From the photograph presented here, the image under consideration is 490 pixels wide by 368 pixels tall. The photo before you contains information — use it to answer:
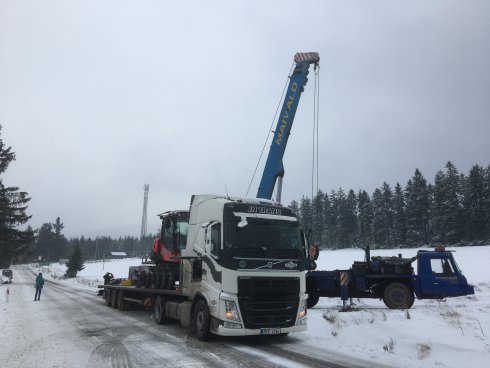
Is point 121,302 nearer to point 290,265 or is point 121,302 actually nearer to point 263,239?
point 263,239

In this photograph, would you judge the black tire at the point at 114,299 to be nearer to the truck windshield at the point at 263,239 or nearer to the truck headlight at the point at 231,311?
the truck headlight at the point at 231,311

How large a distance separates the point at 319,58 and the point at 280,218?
28.9ft

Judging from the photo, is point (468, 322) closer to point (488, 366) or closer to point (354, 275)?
point (488, 366)

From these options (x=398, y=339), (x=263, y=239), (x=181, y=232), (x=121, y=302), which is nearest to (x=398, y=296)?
(x=398, y=339)

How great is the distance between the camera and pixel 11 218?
38375 millimetres

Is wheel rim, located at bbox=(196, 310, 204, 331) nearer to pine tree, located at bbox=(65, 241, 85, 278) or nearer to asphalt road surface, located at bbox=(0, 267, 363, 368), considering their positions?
asphalt road surface, located at bbox=(0, 267, 363, 368)

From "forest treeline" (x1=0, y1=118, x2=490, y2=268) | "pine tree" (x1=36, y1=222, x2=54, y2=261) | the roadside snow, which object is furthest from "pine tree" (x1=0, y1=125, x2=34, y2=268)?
"pine tree" (x1=36, y1=222, x2=54, y2=261)

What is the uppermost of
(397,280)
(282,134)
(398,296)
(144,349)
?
(282,134)

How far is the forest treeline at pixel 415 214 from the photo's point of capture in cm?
6644

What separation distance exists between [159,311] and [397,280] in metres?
9.54

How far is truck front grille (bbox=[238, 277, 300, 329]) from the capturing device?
8.34 m

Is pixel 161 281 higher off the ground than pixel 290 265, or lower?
lower

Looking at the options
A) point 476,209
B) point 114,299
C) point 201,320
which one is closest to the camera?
point 201,320

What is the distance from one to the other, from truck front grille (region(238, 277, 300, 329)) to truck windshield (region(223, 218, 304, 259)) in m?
0.60
